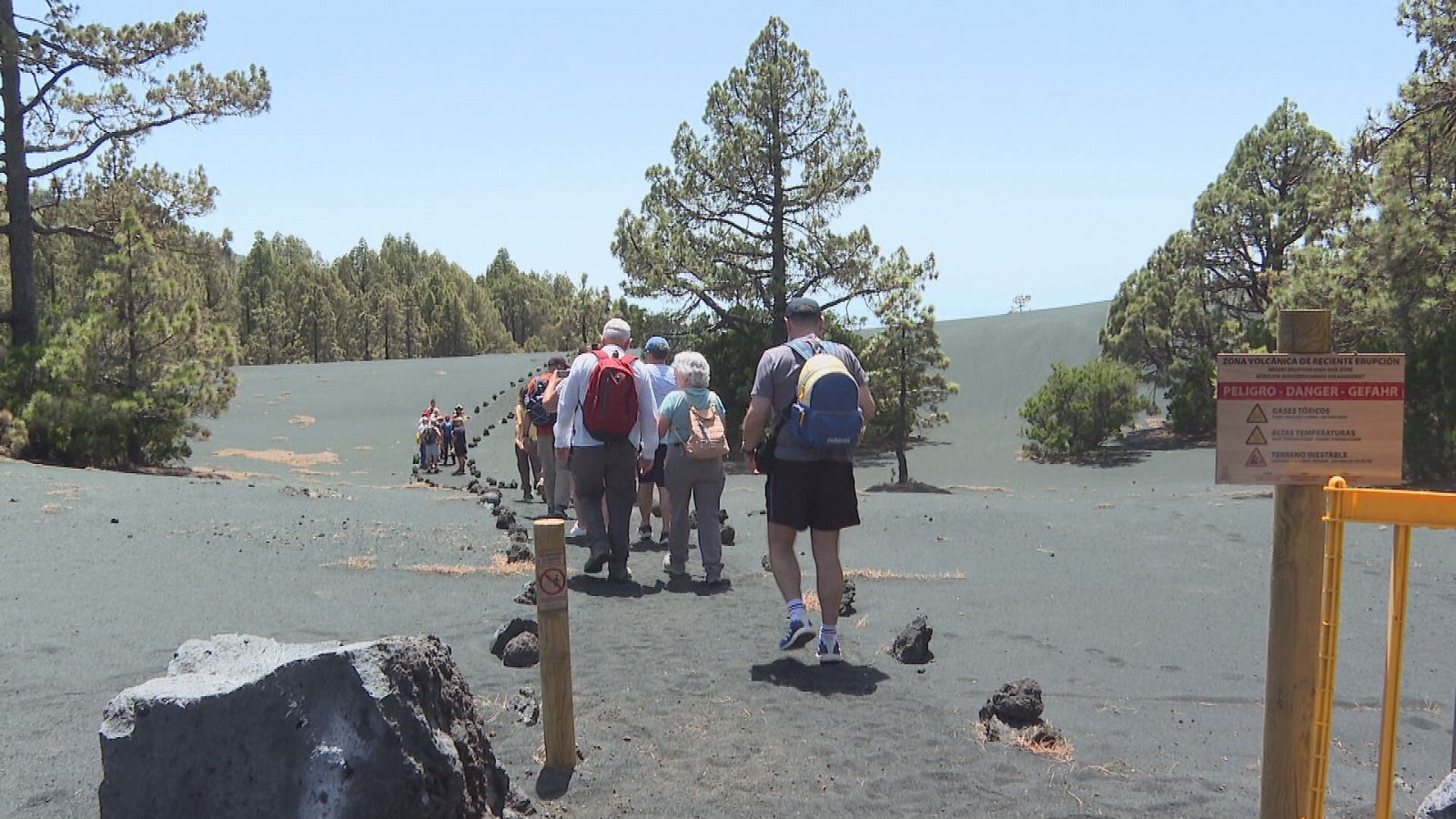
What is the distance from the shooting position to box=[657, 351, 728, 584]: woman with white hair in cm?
818

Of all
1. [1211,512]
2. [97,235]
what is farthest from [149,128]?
[1211,512]

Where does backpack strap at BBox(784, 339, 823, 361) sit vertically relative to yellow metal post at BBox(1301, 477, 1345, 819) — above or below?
above

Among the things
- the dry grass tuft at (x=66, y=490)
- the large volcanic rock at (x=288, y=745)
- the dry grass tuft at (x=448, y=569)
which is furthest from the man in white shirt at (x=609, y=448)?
the dry grass tuft at (x=66, y=490)

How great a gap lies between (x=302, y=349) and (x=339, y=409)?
34851 millimetres

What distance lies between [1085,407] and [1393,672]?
27757 millimetres

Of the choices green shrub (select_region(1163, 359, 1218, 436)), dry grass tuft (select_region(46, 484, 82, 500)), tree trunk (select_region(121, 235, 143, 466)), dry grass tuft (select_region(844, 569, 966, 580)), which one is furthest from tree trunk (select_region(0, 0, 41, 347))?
green shrub (select_region(1163, 359, 1218, 436))

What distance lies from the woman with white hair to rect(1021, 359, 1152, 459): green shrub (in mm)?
23618

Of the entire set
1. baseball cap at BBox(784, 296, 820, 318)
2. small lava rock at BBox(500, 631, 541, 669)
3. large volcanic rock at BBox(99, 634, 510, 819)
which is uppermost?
baseball cap at BBox(784, 296, 820, 318)

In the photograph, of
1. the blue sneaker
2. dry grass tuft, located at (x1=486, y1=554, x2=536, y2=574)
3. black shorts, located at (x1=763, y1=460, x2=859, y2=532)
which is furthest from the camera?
dry grass tuft, located at (x1=486, y1=554, x2=536, y2=574)

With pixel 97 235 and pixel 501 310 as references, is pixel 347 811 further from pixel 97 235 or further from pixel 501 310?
pixel 501 310

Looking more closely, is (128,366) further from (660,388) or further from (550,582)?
(550,582)

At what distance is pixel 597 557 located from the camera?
28.1 feet

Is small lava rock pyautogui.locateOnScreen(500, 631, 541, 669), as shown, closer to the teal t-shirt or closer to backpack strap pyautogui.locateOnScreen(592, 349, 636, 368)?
the teal t-shirt

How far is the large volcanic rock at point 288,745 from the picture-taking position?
3432 millimetres
